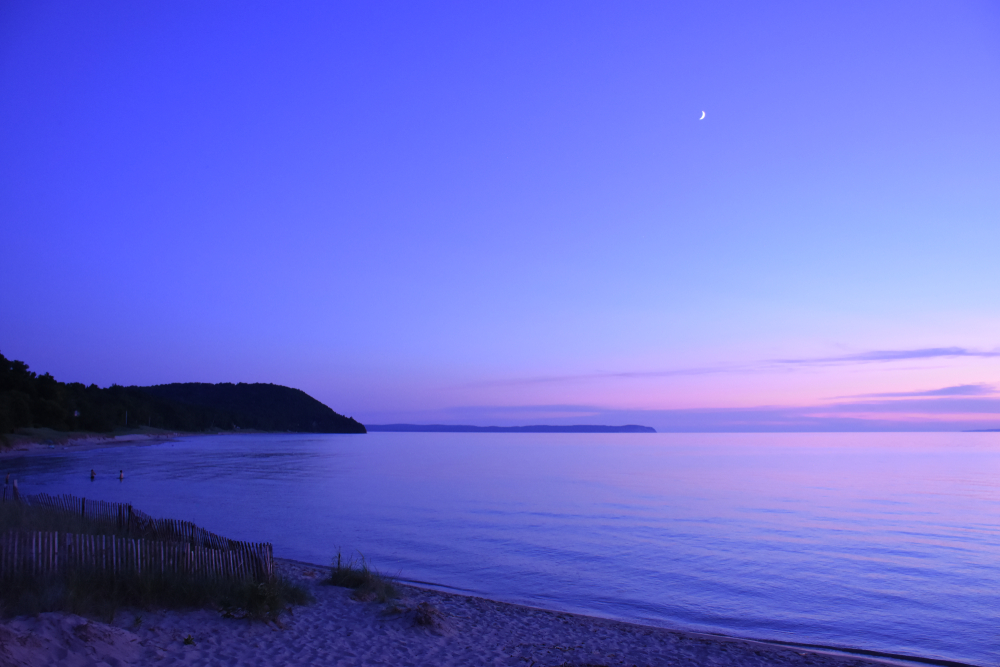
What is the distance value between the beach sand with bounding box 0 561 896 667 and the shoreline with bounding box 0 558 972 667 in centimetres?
2

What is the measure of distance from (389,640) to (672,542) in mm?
15673

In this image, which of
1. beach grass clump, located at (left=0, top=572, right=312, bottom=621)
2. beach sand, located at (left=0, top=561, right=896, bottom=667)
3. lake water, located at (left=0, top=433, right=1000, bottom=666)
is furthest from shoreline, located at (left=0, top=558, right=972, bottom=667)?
lake water, located at (left=0, top=433, right=1000, bottom=666)

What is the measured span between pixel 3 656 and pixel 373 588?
23.8 ft

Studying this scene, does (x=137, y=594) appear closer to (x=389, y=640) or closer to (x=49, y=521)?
(x=389, y=640)

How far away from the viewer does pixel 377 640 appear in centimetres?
977

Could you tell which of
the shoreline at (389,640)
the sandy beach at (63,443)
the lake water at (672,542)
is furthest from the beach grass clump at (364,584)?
the sandy beach at (63,443)

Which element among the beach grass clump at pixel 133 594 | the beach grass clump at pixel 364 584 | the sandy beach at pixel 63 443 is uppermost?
the beach grass clump at pixel 133 594

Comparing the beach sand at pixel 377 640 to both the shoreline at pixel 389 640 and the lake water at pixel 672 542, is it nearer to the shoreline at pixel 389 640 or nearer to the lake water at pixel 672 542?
the shoreline at pixel 389 640

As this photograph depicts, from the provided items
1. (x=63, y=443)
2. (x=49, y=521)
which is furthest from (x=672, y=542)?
(x=63, y=443)

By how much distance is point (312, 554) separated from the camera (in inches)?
762

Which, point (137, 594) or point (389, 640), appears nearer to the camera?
point (137, 594)

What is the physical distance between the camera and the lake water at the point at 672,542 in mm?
14107

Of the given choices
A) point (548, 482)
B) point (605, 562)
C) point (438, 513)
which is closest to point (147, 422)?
point (548, 482)

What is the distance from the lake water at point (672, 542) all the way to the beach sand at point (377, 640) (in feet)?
6.41
